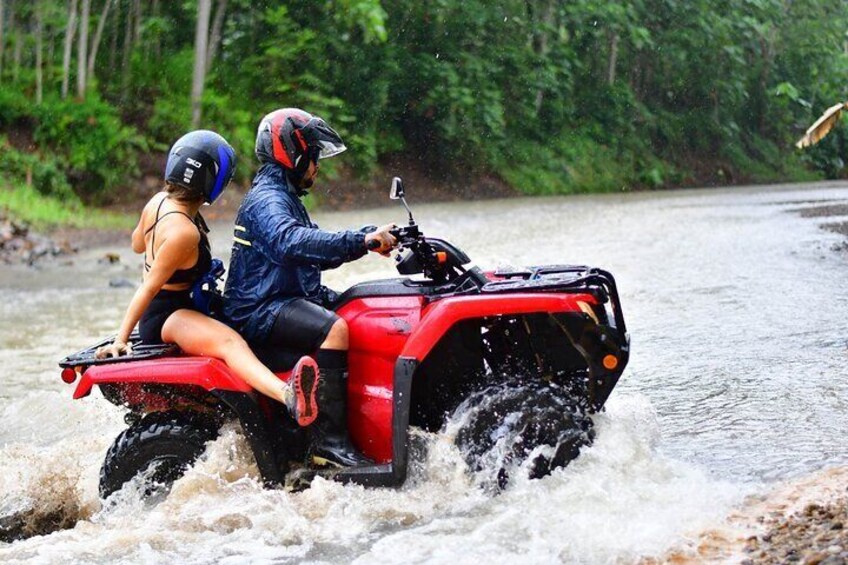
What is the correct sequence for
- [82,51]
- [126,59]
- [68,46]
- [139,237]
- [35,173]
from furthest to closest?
1. [126,59]
2. [82,51]
3. [68,46]
4. [35,173]
5. [139,237]

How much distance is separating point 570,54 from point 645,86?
6.35 metres

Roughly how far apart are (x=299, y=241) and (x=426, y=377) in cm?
86

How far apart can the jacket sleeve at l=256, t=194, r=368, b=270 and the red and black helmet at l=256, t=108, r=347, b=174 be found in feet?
0.75

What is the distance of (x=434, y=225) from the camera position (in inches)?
906

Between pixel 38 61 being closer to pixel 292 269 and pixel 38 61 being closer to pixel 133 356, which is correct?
pixel 133 356

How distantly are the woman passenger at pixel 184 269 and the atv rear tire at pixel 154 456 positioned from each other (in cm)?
37

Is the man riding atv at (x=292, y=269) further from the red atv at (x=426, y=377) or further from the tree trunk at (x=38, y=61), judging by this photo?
the tree trunk at (x=38, y=61)

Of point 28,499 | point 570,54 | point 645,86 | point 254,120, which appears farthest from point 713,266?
point 645,86

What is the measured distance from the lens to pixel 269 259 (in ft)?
17.6

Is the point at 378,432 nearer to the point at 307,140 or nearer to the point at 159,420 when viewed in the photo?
the point at 159,420

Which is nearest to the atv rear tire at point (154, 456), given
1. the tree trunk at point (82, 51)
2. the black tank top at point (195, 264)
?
the black tank top at point (195, 264)

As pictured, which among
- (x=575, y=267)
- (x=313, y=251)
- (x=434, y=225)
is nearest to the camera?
(x=313, y=251)

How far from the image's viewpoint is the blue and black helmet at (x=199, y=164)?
5379mm

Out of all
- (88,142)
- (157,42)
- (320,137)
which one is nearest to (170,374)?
(320,137)
